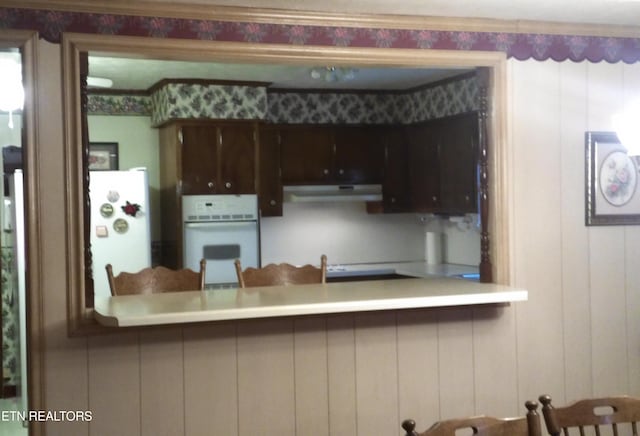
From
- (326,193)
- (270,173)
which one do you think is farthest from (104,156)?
(326,193)

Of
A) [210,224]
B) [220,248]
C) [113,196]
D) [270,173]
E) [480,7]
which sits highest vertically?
Answer: [480,7]

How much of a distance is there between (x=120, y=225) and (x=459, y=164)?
259 centimetres

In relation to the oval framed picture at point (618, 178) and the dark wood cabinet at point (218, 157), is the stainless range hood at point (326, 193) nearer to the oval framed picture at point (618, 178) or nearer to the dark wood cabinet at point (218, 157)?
the dark wood cabinet at point (218, 157)

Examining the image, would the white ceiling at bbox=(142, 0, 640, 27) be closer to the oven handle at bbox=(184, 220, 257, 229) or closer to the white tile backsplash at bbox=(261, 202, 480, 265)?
the oven handle at bbox=(184, 220, 257, 229)

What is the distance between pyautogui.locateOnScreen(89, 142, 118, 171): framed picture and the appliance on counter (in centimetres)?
86

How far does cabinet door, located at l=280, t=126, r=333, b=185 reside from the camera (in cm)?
630

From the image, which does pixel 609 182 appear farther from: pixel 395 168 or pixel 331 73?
pixel 395 168

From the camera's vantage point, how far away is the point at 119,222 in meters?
5.49

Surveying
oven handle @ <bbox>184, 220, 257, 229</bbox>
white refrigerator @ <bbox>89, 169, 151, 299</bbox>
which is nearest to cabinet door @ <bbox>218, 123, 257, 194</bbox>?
oven handle @ <bbox>184, 220, 257, 229</bbox>

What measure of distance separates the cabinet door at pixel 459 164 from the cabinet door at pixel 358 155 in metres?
0.71

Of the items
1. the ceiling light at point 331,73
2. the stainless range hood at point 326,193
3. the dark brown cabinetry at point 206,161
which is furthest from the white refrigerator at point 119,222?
the ceiling light at point 331,73

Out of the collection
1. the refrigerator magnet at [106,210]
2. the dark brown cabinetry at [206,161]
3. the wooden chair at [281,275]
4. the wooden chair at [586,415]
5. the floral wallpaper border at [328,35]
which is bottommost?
the wooden chair at [586,415]

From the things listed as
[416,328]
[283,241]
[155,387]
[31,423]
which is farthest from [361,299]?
[283,241]

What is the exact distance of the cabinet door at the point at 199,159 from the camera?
18.9ft
